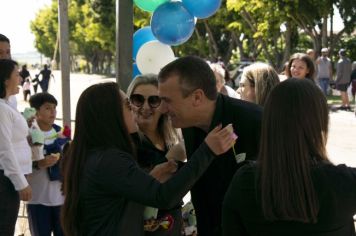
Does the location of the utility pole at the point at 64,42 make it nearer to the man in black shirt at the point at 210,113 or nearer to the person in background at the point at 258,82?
the person in background at the point at 258,82

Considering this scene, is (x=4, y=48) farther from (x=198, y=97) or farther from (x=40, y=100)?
(x=198, y=97)

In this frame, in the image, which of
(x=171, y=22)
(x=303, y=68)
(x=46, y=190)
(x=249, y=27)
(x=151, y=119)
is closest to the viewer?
(x=151, y=119)

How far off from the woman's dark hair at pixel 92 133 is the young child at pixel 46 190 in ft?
6.05

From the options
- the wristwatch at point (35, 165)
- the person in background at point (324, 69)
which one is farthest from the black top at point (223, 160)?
the person in background at point (324, 69)

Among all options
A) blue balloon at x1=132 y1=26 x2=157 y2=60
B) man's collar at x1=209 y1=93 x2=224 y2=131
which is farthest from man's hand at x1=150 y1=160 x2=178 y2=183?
blue balloon at x1=132 y1=26 x2=157 y2=60

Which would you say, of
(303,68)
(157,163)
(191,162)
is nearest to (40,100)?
(157,163)

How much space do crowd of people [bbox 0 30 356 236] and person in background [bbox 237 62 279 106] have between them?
133 cm

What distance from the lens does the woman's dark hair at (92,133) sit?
2334 mm

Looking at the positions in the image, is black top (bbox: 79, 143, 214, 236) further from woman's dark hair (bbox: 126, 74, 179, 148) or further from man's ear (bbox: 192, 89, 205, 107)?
woman's dark hair (bbox: 126, 74, 179, 148)

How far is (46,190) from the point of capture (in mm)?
4211

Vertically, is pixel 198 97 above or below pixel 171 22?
below

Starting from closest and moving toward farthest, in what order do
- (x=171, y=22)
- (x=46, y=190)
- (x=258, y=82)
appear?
1. (x=46, y=190)
2. (x=258, y=82)
3. (x=171, y=22)

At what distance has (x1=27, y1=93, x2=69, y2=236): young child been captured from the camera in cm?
420

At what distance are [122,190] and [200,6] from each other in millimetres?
2921
